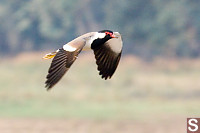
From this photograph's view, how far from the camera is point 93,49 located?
6961mm

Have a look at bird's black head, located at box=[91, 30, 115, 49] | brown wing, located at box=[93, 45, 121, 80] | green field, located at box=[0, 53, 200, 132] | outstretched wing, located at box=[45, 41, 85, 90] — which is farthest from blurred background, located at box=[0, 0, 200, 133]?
outstretched wing, located at box=[45, 41, 85, 90]

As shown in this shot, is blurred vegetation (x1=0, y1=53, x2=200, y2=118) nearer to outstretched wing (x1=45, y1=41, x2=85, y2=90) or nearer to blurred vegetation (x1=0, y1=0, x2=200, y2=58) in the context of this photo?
blurred vegetation (x1=0, y1=0, x2=200, y2=58)

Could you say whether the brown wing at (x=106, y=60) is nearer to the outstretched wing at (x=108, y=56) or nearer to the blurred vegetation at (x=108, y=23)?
the outstretched wing at (x=108, y=56)

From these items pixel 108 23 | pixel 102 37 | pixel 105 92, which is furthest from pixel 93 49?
pixel 108 23

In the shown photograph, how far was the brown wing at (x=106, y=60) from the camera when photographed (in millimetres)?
7180

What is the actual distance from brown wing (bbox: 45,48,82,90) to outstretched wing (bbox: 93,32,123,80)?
94 cm

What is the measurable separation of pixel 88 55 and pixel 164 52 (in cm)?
311

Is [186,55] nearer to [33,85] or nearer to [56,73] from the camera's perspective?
[33,85]

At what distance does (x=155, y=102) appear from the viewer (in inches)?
872

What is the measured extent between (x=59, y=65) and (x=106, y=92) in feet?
56.6

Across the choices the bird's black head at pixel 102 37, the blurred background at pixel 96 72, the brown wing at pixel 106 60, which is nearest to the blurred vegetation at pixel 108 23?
the blurred background at pixel 96 72

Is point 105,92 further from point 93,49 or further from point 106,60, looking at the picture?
point 93,49

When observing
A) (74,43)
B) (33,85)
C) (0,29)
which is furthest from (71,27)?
(74,43)

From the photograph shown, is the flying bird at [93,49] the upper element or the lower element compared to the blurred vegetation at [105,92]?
lower
